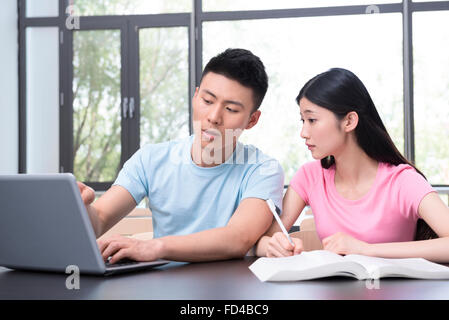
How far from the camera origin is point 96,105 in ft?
→ 14.3

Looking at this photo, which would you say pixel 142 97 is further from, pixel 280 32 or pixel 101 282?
pixel 101 282

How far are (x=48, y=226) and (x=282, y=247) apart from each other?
0.49 m

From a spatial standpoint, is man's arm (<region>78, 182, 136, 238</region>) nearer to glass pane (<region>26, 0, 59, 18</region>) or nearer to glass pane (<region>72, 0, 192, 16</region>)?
glass pane (<region>72, 0, 192, 16</region>)

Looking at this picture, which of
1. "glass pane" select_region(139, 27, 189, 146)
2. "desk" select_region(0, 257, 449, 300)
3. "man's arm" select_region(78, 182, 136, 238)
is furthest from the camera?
"glass pane" select_region(139, 27, 189, 146)

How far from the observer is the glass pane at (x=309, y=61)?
4.08 meters

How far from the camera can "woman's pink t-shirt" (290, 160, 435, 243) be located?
1.44m

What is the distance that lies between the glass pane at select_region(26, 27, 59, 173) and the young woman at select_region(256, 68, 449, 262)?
10.8 ft

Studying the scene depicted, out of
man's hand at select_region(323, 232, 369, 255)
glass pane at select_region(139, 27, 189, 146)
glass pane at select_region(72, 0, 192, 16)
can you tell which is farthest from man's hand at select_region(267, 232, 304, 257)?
glass pane at select_region(72, 0, 192, 16)

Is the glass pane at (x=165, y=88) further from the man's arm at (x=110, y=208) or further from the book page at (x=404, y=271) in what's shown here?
the book page at (x=404, y=271)

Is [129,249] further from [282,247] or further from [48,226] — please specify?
[282,247]

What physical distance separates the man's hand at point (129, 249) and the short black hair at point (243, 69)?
0.56 meters

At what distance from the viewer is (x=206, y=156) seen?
1516 mm

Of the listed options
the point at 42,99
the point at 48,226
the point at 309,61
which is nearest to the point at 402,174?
the point at 48,226

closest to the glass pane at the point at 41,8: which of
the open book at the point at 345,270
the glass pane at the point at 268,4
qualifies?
the glass pane at the point at 268,4
